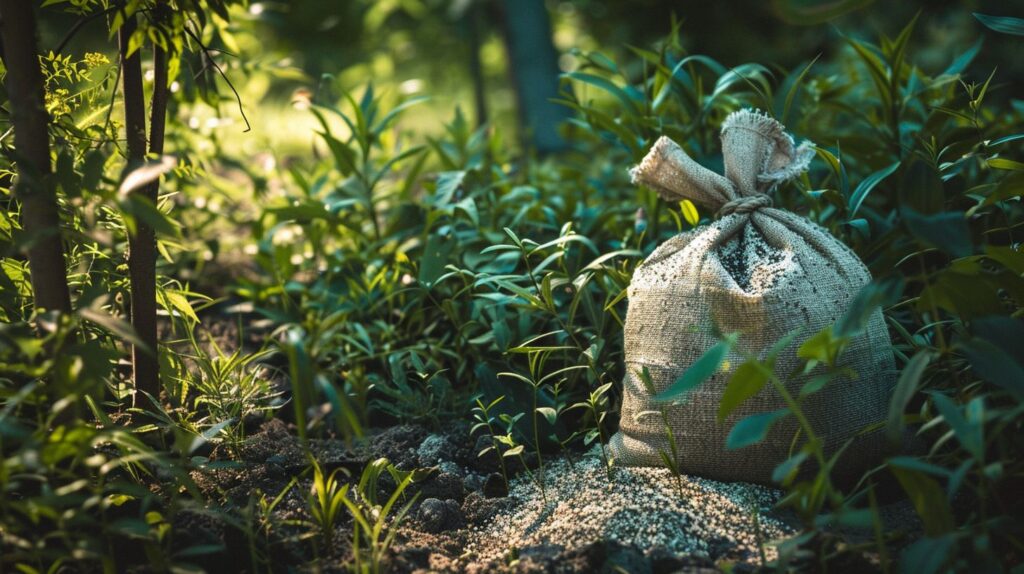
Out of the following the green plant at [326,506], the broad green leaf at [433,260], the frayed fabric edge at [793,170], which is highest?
the frayed fabric edge at [793,170]

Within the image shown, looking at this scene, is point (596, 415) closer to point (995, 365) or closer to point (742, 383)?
point (742, 383)

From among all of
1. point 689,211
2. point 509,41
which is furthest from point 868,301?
point 509,41

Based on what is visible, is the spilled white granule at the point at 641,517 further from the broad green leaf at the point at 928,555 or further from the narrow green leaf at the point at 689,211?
the narrow green leaf at the point at 689,211

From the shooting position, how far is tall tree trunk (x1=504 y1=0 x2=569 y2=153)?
13.6 ft

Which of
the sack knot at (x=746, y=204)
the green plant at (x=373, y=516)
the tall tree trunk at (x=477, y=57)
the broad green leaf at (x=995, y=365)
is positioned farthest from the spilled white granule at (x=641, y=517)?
the tall tree trunk at (x=477, y=57)

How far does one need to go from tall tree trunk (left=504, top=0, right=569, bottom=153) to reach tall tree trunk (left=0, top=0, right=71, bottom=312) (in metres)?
2.91

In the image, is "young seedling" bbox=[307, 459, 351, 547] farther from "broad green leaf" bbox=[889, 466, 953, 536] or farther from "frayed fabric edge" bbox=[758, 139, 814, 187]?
"frayed fabric edge" bbox=[758, 139, 814, 187]

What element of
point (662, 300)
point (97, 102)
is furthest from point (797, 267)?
point (97, 102)

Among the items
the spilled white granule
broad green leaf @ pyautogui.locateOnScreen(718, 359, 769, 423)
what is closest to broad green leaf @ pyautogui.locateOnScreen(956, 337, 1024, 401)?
broad green leaf @ pyautogui.locateOnScreen(718, 359, 769, 423)

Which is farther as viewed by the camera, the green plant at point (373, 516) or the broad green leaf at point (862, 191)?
the broad green leaf at point (862, 191)

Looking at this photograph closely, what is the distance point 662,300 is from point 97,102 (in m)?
1.22

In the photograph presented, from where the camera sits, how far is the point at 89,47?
3848 millimetres

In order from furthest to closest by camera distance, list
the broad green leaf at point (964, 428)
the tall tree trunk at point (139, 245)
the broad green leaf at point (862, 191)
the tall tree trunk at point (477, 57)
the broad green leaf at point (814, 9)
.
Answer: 1. the tall tree trunk at point (477, 57)
2. the broad green leaf at point (862, 191)
3. the tall tree trunk at point (139, 245)
4. the broad green leaf at point (814, 9)
5. the broad green leaf at point (964, 428)

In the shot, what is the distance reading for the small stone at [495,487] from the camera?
1641 millimetres
